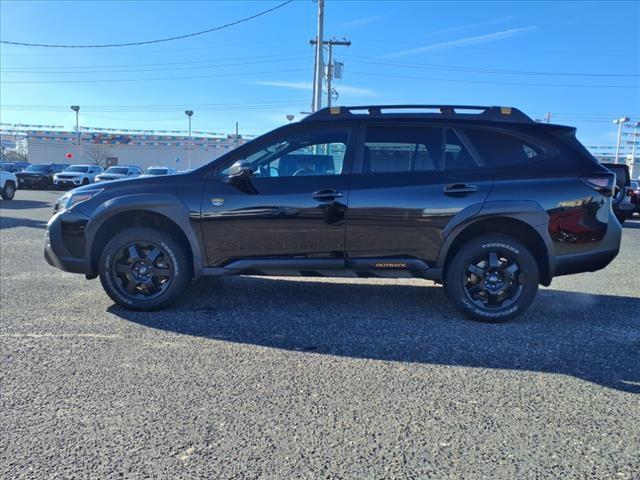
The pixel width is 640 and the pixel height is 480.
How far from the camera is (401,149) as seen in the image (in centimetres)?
471

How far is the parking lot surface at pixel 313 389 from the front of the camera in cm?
246

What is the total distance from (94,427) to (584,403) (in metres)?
2.95

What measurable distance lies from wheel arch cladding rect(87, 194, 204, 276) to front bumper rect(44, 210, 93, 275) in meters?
0.08

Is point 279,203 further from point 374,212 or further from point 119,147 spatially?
point 119,147

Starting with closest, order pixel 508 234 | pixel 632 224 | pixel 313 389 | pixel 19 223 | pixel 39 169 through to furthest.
→ pixel 313 389
pixel 508 234
pixel 19 223
pixel 632 224
pixel 39 169

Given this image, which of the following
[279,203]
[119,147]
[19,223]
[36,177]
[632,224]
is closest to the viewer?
[279,203]

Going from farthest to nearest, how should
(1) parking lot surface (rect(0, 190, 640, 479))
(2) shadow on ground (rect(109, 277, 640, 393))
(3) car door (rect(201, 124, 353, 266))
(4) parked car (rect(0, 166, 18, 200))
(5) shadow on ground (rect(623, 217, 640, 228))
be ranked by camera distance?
(4) parked car (rect(0, 166, 18, 200)) → (5) shadow on ground (rect(623, 217, 640, 228)) → (3) car door (rect(201, 124, 353, 266)) → (2) shadow on ground (rect(109, 277, 640, 393)) → (1) parking lot surface (rect(0, 190, 640, 479))

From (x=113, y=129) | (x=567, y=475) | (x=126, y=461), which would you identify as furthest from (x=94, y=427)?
(x=113, y=129)

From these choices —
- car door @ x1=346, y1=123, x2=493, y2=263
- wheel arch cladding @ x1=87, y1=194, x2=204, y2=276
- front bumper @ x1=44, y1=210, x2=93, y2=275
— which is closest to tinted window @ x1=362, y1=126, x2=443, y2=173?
car door @ x1=346, y1=123, x2=493, y2=263

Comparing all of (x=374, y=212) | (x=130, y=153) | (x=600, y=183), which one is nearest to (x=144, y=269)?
(x=374, y=212)

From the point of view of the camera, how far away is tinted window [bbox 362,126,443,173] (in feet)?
15.3

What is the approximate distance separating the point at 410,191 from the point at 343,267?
3.10 ft

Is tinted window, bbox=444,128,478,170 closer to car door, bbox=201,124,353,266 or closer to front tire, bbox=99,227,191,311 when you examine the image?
car door, bbox=201,124,353,266

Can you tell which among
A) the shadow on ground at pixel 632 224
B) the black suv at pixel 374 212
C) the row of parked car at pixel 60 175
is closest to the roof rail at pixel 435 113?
the black suv at pixel 374 212
